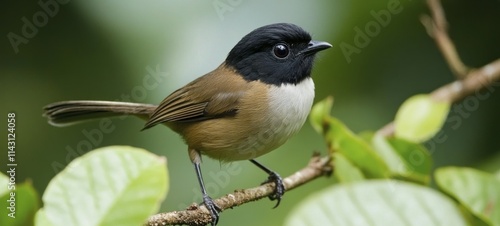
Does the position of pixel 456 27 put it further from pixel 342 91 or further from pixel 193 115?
pixel 193 115

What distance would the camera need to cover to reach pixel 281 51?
10.9 feet

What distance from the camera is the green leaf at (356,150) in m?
2.04

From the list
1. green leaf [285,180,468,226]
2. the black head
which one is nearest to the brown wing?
the black head

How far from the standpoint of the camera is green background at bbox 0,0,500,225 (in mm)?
3713

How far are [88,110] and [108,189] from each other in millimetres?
2524

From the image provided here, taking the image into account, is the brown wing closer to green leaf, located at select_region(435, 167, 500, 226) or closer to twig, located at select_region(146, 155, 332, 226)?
twig, located at select_region(146, 155, 332, 226)

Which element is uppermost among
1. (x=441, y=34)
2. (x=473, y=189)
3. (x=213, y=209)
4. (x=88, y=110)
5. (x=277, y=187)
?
(x=88, y=110)

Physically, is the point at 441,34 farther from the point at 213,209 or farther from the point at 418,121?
the point at 213,209

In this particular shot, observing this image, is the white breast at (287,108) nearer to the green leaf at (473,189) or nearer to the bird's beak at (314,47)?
the bird's beak at (314,47)

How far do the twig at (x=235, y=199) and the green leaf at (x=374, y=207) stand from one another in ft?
2.63

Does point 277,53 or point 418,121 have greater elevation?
point 277,53

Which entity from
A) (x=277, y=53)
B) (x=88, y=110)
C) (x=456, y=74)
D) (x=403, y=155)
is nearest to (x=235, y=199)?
(x=403, y=155)

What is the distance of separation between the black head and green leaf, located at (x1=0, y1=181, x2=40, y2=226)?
6.95 ft

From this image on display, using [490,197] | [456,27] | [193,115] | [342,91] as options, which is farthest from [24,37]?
[490,197]
